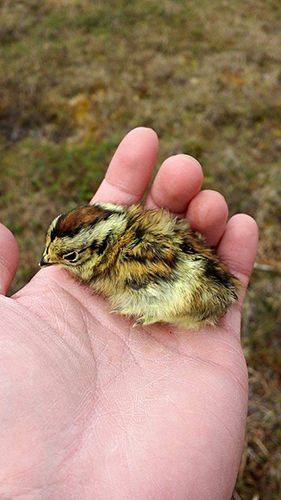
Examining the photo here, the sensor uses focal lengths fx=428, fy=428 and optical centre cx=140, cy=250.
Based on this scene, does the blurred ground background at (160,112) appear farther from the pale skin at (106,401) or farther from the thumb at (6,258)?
the thumb at (6,258)

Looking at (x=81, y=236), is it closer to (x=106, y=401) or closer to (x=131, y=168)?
(x=131, y=168)

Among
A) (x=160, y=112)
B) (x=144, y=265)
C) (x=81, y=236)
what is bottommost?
(x=160, y=112)

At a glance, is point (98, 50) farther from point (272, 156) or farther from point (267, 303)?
point (267, 303)

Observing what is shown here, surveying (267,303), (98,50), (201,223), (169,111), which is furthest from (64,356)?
(98,50)

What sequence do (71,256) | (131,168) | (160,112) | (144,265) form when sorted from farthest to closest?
(160,112) < (131,168) < (71,256) < (144,265)

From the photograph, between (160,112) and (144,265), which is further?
(160,112)

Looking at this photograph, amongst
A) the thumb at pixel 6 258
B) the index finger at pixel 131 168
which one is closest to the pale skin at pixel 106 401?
the thumb at pixel 6 258

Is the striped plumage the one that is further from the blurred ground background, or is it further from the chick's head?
the blurred ground background

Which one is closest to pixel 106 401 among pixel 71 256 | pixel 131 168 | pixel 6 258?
pixel 71 256
